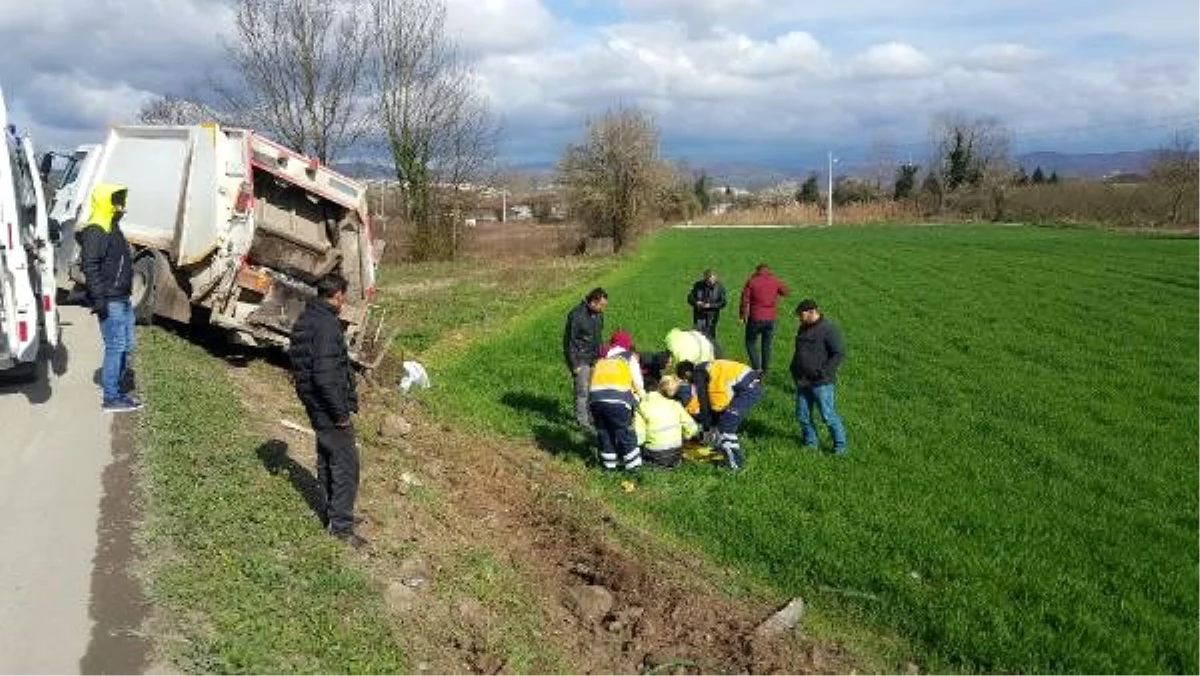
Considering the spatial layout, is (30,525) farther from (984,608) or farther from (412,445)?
(984,608)

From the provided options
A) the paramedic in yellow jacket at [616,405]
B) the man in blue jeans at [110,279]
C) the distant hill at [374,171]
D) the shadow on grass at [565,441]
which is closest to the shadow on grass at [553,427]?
the shadow on grass at [565,441]

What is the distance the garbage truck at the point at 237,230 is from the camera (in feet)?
39.3

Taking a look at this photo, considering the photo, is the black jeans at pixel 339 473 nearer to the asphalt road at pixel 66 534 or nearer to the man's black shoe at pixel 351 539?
the man's black shoe at pixel 351 539

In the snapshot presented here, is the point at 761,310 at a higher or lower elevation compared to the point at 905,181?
lower

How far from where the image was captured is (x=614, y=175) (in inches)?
2045

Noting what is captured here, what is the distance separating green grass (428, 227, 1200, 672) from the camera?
21.2ft

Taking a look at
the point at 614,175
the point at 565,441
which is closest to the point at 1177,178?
the point at 614,175

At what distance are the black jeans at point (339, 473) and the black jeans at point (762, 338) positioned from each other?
885 cm

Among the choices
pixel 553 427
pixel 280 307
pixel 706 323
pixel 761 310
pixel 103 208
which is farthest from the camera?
pixel 706 323

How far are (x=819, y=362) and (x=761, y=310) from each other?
4.76 meters

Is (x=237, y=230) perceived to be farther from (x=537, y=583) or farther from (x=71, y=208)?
(x=537, y=583)

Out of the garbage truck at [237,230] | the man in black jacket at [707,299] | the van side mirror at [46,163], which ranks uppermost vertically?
the van side mirror at [46,163]

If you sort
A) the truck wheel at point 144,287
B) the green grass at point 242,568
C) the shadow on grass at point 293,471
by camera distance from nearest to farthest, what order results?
the green grass at point 242,568 < the shadow on grass at point 293,471 < the truck wheel at point 144,287

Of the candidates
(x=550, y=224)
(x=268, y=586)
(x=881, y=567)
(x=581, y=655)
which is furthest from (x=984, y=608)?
(x=550, y=224)
